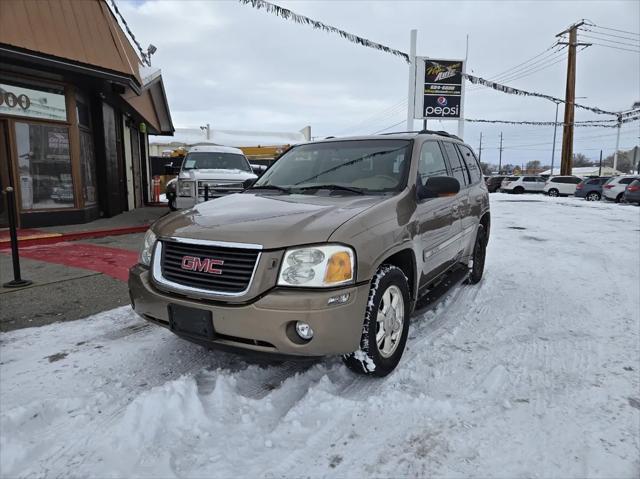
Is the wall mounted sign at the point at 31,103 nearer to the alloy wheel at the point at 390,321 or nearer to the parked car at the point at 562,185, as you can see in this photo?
the alloy wheel at the point at 390,321

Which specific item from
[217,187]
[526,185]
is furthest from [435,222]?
[526,185]

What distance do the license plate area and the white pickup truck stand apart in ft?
23.8

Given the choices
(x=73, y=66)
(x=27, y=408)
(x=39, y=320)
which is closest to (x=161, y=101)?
(x=73, y=66)

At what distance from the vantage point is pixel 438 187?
3.62m

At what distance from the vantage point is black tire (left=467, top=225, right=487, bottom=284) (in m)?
5.63

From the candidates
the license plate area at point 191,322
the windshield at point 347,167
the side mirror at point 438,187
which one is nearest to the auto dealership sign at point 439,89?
the windshield at point 347,167

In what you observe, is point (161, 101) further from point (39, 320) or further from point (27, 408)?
point (27, 408)

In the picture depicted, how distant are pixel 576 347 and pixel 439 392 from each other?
1559 mm

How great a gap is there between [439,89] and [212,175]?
384 inches

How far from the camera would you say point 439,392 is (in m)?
2.95

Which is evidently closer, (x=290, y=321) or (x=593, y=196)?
(x=290, y=321)

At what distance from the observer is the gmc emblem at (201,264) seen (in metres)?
2.79

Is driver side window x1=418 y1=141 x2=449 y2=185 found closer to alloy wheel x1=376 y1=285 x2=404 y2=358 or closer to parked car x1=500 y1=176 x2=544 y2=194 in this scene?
alloy wheel x1=376 y1=285 x2=404 y2=358

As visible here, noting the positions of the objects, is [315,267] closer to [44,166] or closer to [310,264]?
[310,264]
